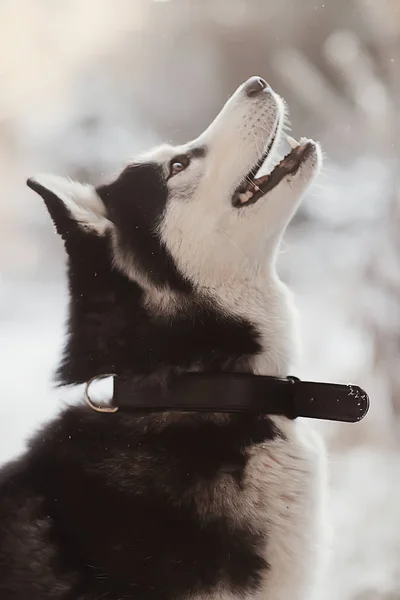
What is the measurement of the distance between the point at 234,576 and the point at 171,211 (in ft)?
2.16

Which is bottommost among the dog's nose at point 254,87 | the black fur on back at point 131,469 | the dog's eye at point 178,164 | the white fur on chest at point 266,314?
the black fur on back at point 131,469

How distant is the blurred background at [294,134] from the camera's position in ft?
5.00

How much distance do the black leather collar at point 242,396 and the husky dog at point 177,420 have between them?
0.02 metres

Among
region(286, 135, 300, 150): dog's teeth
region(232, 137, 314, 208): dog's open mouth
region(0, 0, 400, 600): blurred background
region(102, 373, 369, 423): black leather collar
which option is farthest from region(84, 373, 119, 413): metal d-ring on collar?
region(286, 135, 300, 150): dog's teeth

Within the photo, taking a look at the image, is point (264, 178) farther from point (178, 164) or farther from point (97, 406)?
point (97, 406)

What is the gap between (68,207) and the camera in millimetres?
1258

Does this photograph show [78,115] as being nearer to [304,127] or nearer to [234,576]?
[304,127]

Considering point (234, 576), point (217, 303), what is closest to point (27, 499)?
point (234, 576)

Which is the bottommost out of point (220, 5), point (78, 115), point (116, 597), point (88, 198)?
point (116, 597)

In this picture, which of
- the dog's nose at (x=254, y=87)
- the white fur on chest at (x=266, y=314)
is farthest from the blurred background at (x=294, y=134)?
the dog's nose at (x=254, y=87)

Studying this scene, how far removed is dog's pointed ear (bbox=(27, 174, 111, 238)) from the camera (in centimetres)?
126

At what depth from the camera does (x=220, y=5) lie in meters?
1.59

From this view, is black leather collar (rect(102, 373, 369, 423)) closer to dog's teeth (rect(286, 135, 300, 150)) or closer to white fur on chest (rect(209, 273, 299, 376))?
white fur on chest (rect(209, 273, 299, 376))

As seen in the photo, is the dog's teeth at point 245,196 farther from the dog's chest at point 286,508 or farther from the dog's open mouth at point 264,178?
the dog's chest at point 286,508
